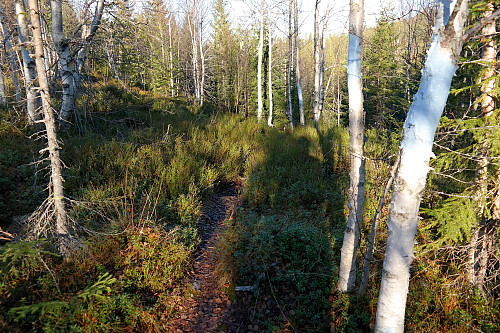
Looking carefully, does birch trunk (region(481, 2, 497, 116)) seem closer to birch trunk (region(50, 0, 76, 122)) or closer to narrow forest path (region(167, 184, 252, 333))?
narrow forest path (region(167, 184, 252, 333))

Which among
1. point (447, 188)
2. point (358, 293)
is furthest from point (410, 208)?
point (447, 188)

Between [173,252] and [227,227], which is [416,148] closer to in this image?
[173,252]

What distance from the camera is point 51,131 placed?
2.99 meters

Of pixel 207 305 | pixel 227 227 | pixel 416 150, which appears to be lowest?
pixel 207 305

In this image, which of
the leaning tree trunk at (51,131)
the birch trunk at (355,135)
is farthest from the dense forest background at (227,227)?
the birch trunk at (355,135)

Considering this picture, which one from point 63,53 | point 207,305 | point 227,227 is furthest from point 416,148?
point 63,53

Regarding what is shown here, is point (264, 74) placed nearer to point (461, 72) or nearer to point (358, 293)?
point (461, 72)

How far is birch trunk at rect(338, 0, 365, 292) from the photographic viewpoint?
3107 millimetres

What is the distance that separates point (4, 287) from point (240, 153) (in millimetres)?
7139

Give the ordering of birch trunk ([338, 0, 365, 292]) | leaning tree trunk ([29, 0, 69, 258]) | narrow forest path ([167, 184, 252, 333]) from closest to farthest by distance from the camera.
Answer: leaning tree trunk ([29, 0, 69, 258]), birch trunk ([338, 0, 365, 292]), narrow forest path ([167, 184, 252, 333])

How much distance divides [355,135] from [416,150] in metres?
1.43

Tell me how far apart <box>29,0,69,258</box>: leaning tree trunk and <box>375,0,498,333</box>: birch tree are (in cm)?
344

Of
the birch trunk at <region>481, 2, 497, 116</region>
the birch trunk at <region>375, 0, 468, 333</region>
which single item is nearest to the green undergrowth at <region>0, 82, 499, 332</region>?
the birch trunk at <region>375, 0, 468, 333</region>

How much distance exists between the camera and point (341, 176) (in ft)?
24.1
